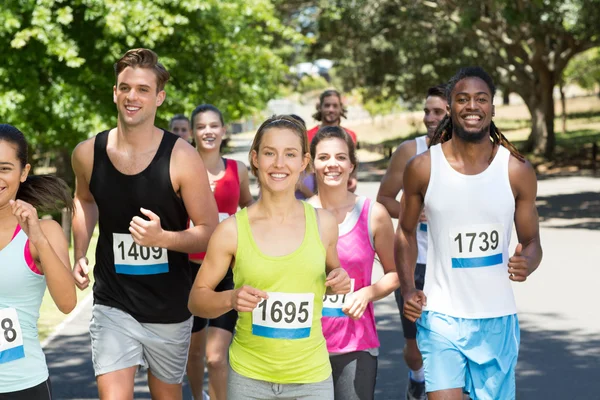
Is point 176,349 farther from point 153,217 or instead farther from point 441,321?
point 441,321

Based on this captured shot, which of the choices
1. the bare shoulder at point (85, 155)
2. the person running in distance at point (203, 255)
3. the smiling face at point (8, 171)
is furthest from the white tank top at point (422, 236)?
the smiling face at point (8, 171)

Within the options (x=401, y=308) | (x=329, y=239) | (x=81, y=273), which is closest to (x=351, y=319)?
(x=329, y=239)

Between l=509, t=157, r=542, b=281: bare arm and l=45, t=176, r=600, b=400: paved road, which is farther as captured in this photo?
l=45, t=176, r=600, b=400: paved road

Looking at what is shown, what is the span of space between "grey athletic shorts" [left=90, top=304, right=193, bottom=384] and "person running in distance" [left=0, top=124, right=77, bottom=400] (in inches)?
31.2

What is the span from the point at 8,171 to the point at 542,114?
1344 inches

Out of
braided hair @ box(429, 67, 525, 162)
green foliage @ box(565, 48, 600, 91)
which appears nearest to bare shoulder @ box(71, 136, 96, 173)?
braided hair @ box(429, 67, 525, 162)

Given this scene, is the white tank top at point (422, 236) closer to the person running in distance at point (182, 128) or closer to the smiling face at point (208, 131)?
the smiling face at point (208, 131)

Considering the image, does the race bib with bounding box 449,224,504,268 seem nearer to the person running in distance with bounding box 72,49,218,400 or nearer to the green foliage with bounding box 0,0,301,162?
the person running in distance with bounding box 72,49,218,400

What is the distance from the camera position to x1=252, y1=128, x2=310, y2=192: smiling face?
4.12 m

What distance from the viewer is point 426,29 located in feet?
126

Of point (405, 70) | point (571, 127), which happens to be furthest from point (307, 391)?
point (571, 127)

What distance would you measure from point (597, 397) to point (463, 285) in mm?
2618

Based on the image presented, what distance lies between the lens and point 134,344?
4953 millimetres

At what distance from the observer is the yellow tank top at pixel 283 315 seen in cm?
397
